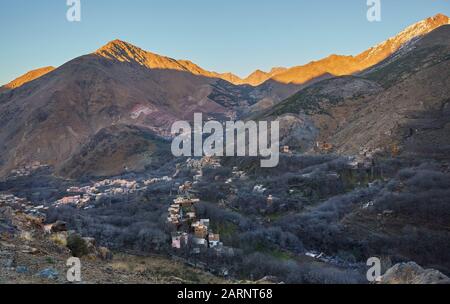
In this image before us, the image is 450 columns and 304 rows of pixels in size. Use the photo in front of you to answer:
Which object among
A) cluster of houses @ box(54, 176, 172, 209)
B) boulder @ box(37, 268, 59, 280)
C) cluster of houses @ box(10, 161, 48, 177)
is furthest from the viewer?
cluster of houses @ box(10, 161, 48, 177)

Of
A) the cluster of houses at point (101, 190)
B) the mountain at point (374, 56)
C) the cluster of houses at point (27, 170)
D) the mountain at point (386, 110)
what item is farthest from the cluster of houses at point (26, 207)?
the mountain at point (374, 56)

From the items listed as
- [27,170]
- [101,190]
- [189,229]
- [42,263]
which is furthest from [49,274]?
[27,170]

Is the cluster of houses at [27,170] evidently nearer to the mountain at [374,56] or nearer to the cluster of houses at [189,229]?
the cluster of houses at [189,229]

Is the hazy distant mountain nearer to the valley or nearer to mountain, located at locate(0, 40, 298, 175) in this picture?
mountain, located at locate(0, 40, 298, 175)

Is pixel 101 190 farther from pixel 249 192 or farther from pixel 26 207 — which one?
pixel 249 192

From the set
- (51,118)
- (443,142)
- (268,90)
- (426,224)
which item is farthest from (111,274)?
(268,90)

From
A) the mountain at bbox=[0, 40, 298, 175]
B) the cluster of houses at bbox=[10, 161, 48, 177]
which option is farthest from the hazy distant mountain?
the cluster of houses at bbox=[10, 161, 48, 177]

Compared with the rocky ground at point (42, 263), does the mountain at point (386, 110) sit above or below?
above

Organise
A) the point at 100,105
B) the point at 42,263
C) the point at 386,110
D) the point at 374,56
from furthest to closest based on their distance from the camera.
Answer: the point at 374,56 → the point at 100,105 → the point at 386,110 → the point at 42,263
